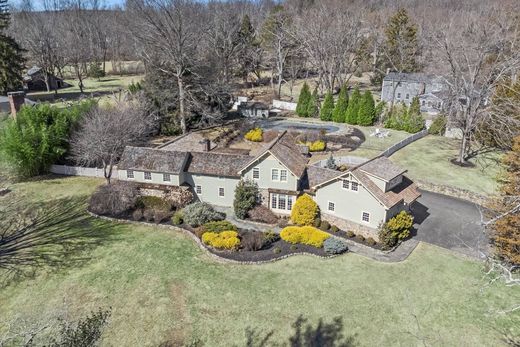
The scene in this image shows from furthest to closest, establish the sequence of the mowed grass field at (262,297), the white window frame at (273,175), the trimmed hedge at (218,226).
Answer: the white window frame at (273,175)
the trimmed hedge at (218,226)
the mowed grass field at (262,297)

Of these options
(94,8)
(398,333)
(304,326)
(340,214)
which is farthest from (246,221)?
(94,8)

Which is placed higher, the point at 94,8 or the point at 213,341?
the point at 94,8

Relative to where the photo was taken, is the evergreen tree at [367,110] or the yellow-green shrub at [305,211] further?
the evergreen tree at [367,110]

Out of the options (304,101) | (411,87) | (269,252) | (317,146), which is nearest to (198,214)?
(269,252)

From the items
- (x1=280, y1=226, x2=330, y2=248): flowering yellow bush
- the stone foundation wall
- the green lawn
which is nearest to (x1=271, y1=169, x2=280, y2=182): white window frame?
the stone foundation wall

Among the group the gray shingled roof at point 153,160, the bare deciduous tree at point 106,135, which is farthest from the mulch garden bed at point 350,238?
the bare deciduous tree at point 106,135

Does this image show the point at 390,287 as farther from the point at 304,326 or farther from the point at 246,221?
the point at 246,221

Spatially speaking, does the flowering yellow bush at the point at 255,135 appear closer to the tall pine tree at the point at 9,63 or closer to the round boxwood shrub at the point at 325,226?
the round boxwood shrub at the point at 325,226

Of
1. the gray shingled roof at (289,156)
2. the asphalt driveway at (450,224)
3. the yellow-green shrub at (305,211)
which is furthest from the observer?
the gray shingled roof at (289,156)
